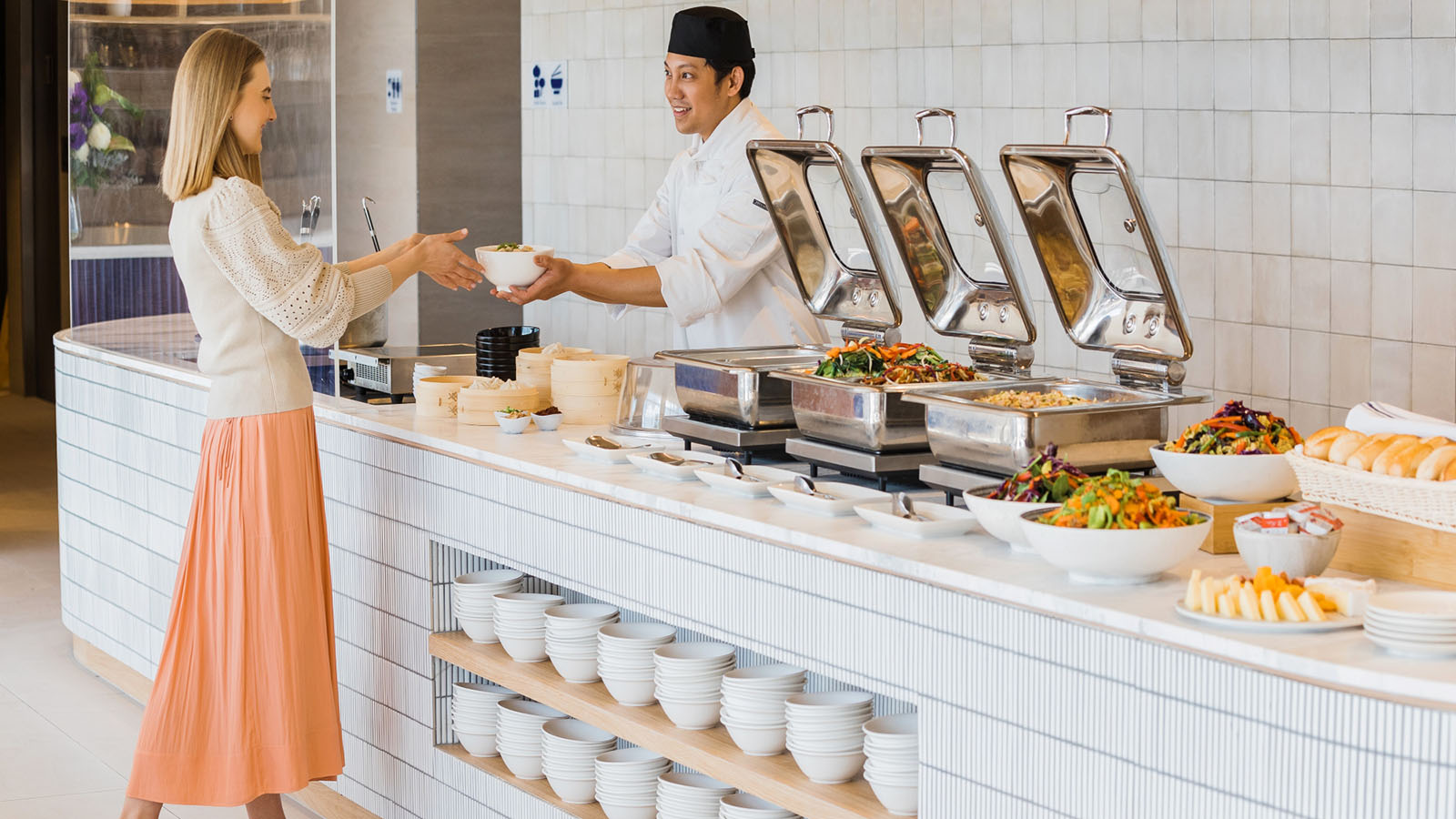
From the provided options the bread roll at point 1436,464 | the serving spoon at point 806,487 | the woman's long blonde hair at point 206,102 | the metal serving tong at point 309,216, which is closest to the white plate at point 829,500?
the serving spoon at point 806,487

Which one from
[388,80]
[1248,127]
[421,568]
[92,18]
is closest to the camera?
[421,568]

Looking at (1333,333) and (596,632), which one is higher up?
(1333,333)

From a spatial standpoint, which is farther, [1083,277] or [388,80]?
[388,80]

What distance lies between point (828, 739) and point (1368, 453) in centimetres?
92

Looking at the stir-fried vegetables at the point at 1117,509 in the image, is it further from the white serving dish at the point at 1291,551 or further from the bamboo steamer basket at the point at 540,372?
the bamboo steamer basket at the point at 540,372

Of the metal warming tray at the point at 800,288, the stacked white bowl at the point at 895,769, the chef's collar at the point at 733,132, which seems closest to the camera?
the stacked white bowl at the point at 895,769

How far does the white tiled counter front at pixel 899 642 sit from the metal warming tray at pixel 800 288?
231 mm

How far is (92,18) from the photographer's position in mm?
5422

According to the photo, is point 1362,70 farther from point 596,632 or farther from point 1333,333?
point 596,632

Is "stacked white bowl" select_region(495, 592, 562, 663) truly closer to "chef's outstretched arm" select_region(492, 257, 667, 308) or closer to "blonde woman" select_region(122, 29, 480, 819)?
"blonde woman" select_region(122, 29, 480, 819)

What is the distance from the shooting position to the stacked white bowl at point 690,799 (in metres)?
2.93

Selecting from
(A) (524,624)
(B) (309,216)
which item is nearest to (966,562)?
(A) (524,624)

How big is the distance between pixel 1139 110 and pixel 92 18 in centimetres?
327

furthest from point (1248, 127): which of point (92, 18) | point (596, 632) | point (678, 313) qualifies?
point (92, 18)
